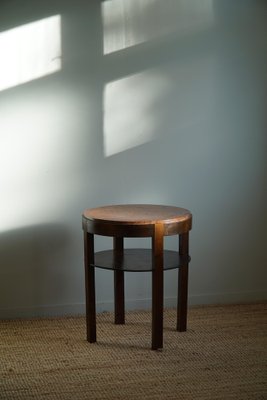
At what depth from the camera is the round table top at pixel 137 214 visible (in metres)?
2.79

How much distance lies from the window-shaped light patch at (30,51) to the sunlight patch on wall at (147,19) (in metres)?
0.27

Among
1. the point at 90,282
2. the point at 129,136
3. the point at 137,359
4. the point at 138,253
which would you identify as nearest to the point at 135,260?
the point at 138,253

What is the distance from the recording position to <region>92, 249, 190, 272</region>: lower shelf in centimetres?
291

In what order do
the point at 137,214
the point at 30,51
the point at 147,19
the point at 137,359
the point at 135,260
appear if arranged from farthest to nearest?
1. the point at 147,19
2. the point at 30,51
3. the point at 135,260
4. the point at 137,214
5. the point at 137,359

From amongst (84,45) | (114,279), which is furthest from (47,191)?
(84,45)

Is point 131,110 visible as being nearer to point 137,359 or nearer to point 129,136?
point 129,136

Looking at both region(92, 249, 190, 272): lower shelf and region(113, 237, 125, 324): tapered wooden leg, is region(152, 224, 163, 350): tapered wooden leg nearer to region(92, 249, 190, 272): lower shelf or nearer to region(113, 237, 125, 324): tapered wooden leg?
region(92, 249, 190, 272): lower shelf

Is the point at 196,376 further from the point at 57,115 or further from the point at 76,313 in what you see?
the point at 57,115

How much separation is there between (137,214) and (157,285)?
0.35 m

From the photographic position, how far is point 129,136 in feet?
11.0

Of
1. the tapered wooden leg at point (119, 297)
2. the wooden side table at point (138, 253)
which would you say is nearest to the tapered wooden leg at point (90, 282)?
the wooden side table at point (138, 253)

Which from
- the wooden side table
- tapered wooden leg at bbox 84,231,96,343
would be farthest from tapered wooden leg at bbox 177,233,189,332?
tapered wooden leg at bbox 84,231,96,343

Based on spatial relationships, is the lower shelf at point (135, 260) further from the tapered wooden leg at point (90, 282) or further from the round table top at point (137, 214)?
the round table top at point (137, 214)

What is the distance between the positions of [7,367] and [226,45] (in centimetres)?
205
